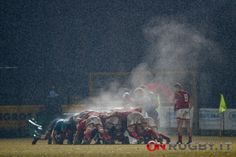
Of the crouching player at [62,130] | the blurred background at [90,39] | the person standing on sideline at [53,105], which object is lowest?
the crouching player at [62,130]

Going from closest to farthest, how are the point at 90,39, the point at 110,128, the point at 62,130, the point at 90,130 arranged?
the point at 90,130, the point at 110,128, the point at 62,130, the point at 90,39

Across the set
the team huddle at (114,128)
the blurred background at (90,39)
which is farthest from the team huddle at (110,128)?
the blurred background at (90,39)

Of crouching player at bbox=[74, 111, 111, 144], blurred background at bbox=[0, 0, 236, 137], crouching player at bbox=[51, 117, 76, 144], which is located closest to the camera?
crouching player at bbox=[74, 111, 111, 144]

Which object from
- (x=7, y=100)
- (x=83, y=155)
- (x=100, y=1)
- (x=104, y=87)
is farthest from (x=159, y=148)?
(x=100, y=1)

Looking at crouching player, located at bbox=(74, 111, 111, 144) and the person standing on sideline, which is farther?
the person standing on sideline

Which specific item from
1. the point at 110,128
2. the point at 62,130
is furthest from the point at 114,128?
the point at 62,130

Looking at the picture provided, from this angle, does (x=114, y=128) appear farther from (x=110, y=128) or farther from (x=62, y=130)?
(x=62, y=130)

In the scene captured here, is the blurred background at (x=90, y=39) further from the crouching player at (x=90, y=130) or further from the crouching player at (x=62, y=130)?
the crouching player at (x=90, y=130)

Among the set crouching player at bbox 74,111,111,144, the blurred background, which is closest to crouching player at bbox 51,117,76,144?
crouching player at bbox 74,111,111,144

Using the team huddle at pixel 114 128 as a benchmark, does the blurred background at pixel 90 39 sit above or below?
above

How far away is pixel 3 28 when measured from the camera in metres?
36.5

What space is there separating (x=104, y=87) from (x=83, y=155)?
15332 mm

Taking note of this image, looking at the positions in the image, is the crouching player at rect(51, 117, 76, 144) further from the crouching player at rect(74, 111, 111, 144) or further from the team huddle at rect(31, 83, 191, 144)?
the crouching player at rect(74, 111, 111, 144)

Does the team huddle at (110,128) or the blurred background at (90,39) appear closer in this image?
the team huddle at (110,128)
